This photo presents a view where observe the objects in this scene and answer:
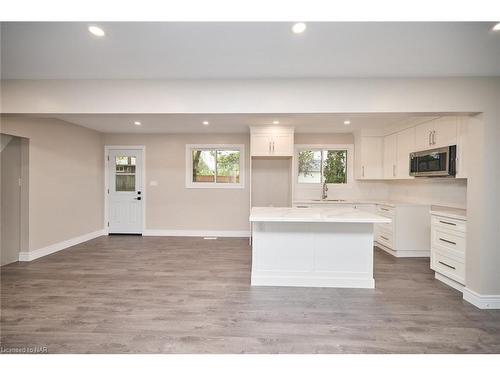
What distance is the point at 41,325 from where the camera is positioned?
6.93 ft

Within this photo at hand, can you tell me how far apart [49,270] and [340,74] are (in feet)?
14.9

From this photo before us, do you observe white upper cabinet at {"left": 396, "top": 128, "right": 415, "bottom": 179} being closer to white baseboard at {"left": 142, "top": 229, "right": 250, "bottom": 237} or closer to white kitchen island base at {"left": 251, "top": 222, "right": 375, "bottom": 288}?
white kitchen island base at {"left": 251, "top": 222, "right": 375, "bottom": 288}

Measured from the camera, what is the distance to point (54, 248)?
426 cm

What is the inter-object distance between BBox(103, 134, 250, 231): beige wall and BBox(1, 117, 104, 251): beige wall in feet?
2.64

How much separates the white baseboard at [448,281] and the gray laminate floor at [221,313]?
0.08m

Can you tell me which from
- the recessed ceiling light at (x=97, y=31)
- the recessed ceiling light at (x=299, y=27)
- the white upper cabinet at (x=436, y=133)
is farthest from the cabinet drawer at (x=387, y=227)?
the recessed ceiling light at (x=97, y=31)

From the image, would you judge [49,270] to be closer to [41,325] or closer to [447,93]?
[41,325]

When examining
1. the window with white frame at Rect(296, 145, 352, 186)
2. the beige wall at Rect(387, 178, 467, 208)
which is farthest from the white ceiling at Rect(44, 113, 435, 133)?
the beige wall at Rect(387, 178, 467, 208)

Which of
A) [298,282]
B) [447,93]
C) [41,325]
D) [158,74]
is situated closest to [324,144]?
[447,93]

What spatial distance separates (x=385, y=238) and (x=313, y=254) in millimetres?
2216

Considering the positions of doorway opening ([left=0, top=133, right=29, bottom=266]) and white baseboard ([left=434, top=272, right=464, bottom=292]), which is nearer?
white baseboard ([left=434, top=272, right=464, bottom=292])

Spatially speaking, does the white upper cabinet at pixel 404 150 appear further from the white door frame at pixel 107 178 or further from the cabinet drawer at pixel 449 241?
the white door frame at pixel 107 178

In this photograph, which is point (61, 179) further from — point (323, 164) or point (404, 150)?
point (404, 150)

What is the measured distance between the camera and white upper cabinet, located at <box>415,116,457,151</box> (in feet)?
10.4
